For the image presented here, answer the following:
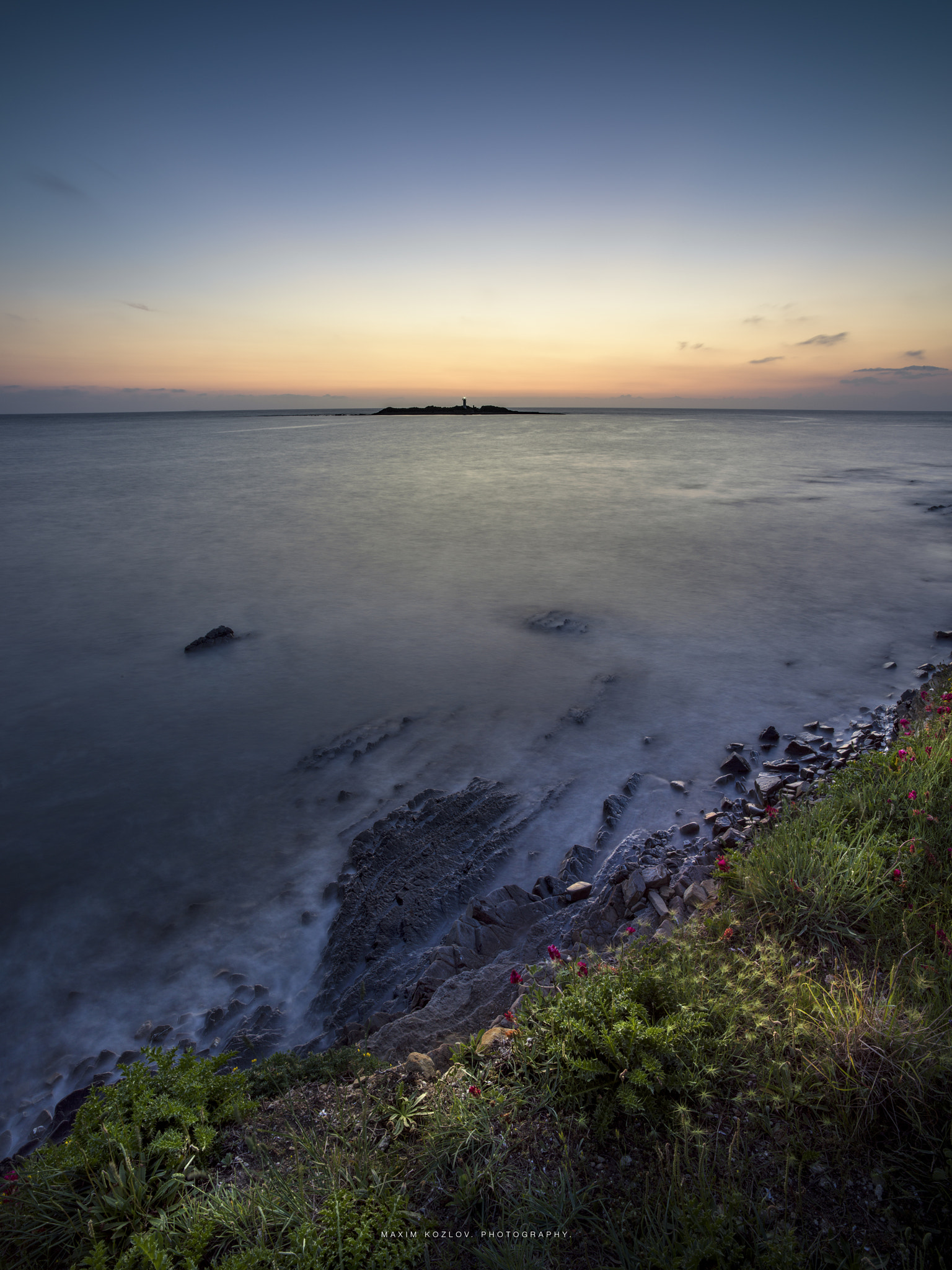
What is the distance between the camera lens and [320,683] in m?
9.25

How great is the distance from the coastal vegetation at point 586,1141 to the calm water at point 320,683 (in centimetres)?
184

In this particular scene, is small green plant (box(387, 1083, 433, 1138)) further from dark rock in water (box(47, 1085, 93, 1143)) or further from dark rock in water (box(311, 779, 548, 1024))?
dark rock in water (box(47, 1085, 93, 1143))

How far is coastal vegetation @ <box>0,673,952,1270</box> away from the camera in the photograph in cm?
221

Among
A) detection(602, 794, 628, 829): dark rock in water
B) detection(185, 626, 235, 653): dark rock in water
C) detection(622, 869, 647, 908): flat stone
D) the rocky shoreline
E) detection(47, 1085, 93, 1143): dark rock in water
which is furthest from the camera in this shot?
detection(185, 626, 235, 653): dark rock in water

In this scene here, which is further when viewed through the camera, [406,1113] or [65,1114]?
[65,1114]

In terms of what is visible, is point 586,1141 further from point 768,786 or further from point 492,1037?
point 768,786

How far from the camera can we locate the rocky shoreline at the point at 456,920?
3.81 meters

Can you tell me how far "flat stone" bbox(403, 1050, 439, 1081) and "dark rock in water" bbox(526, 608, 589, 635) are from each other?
8.35 meters

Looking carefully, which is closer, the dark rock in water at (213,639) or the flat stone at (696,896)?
the flat stone at (696,896)

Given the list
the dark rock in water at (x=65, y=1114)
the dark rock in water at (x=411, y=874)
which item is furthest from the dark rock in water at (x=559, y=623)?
the dark rock in water at (x=65, y=1114)

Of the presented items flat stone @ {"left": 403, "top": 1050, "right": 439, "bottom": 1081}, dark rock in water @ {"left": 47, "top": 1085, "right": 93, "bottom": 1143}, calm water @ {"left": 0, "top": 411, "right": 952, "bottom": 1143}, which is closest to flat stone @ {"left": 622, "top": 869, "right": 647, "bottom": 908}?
calm water @ {"left": 0, "top": 411, "right": 952, "bottom": 1143}

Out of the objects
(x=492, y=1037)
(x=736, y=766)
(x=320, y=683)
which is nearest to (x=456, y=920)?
(x=492, y=1037)

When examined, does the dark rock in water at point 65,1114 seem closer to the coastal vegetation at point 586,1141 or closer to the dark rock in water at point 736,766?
the coastal vegetation at point 586,1141

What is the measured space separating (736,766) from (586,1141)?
482 cm
